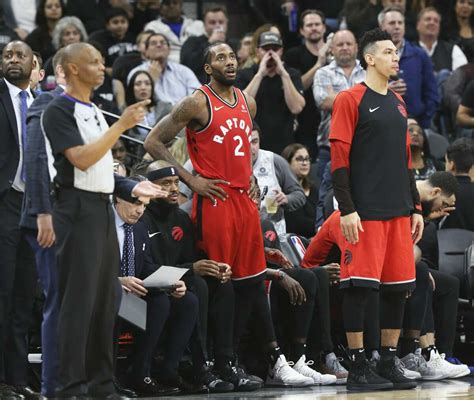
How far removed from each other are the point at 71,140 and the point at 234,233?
216 centimetres

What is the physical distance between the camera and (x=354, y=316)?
25.7 feet

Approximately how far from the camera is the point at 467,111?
1244cm

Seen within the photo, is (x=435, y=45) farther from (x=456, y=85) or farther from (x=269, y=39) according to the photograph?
(x=269, y=39)

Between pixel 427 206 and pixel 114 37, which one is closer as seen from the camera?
pixel 427 206

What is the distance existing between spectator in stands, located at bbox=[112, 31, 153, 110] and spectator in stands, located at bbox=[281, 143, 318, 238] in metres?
2.34

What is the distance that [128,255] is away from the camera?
25.4ft

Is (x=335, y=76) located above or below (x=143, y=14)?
below

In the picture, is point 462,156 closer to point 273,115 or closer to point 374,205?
point 273,115

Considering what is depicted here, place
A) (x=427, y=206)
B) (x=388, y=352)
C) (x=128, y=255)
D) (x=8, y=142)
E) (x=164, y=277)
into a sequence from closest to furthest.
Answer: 1. (x=8, y=142)
2. (x=164, y=277)
3. (x=128, y=255)
4. (x=388, y=352)
5. (x=427, y=206)

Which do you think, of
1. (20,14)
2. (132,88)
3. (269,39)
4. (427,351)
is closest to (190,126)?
(427,351)

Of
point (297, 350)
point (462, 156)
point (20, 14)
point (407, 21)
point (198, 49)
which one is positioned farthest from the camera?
Result: point (407, 21)

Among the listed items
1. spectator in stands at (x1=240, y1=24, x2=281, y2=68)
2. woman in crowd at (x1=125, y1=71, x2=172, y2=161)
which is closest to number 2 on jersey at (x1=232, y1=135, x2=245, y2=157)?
woman in crowd at (x1=125, y1=71, x2=172, y2=161)

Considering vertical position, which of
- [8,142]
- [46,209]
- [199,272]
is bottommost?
[199,272]

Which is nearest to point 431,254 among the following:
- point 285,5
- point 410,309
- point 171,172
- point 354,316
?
point 410,309
